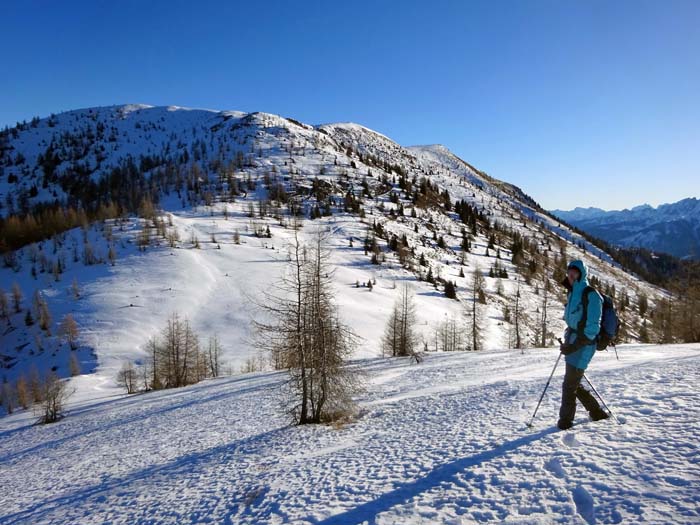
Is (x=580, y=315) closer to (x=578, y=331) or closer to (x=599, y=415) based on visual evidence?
(x=578, y=331)

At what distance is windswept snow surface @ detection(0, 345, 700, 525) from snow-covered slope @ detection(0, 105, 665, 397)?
3053cm

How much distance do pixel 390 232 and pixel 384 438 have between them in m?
106

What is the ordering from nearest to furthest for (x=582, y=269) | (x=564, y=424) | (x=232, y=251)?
1. (x=582, y=269)
2. (x=564, y=424)
3. (x=232, y=251)

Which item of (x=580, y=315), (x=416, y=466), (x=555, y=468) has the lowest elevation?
(x=416, y=466)

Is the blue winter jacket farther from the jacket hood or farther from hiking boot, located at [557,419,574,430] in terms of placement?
hiking boot, located at [557,419,574,430]

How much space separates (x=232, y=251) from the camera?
8138cm

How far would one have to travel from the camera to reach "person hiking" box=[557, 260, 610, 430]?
22.1 ft

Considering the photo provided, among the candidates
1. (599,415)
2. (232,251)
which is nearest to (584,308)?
(599,415)

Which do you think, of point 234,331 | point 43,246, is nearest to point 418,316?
point 234,331

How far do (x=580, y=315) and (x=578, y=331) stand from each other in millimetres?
330

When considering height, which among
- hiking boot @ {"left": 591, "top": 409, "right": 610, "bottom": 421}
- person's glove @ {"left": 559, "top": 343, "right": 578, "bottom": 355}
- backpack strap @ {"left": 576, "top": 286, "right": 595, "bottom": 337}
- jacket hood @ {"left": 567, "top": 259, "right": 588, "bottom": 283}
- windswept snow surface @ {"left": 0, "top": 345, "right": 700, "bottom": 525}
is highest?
jacket hood @ {"left": 567, "top": 259, "right": 588, "bottom": 283}

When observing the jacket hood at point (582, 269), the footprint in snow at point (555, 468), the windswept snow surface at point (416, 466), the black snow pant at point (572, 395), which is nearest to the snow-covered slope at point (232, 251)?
the windswept snow surface at point (416, 466)

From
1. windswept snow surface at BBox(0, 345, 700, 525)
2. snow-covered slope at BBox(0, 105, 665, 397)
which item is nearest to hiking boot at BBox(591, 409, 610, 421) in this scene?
windswept snow surface at BBox(0, 345, 700, 525)


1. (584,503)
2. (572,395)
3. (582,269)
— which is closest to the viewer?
(584,503)
